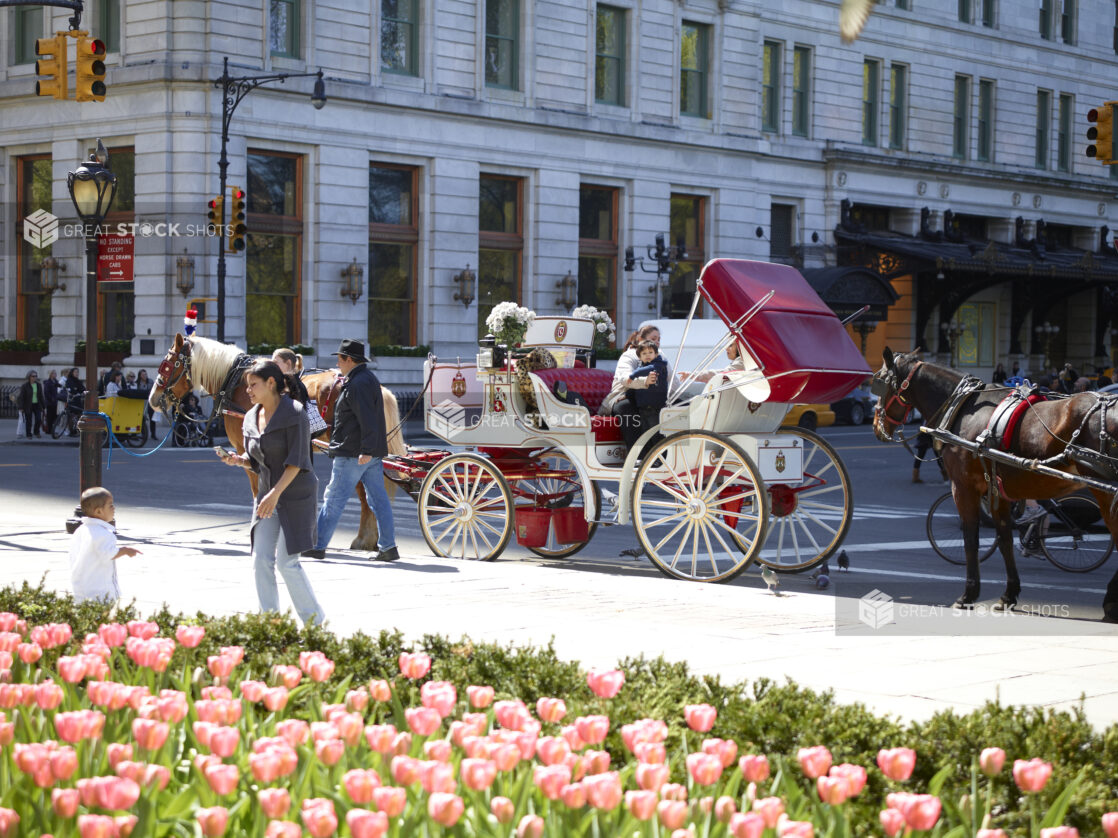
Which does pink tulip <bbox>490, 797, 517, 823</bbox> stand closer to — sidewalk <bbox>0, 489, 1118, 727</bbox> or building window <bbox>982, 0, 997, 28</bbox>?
sidewalk <bbox>0, 489, 1118, 727</bbox>

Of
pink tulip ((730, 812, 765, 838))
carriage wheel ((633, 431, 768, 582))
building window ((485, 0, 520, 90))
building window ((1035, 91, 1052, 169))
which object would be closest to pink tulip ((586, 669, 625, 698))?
pink tulip ((730, 812, 765, 838))

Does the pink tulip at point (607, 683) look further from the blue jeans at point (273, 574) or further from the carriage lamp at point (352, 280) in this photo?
the carriage lamp at point (352, 280)

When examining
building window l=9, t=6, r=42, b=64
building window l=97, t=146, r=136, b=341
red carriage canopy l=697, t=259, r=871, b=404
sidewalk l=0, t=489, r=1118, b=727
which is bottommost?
sidewalk l=0, t=489, r=1118, b=727

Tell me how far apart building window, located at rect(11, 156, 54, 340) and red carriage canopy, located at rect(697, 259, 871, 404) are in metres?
30.0

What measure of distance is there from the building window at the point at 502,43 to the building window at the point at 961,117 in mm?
20272

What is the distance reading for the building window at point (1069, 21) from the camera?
2312 inches

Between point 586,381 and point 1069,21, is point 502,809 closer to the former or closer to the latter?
point 586,381

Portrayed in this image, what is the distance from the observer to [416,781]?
3936 mm

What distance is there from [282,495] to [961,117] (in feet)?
163

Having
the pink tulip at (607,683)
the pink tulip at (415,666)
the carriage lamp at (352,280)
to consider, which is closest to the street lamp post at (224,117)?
the carriage lamp at (352,280)

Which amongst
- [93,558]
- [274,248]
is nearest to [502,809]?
[93,558]

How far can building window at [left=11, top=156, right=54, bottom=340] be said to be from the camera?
39.3 m

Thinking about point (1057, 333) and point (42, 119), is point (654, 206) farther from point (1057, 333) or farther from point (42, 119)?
point (1057, 333)

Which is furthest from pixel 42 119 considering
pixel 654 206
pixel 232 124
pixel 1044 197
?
pixel 1044 197
